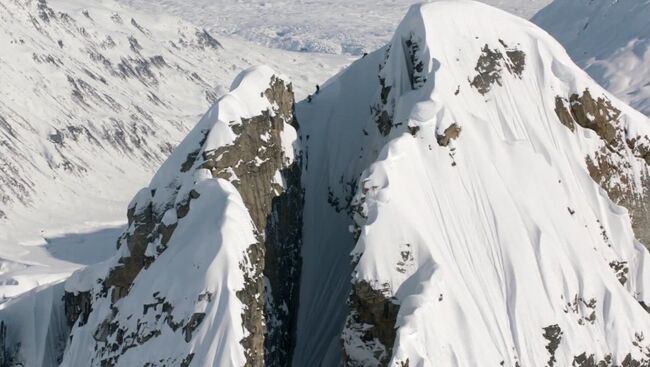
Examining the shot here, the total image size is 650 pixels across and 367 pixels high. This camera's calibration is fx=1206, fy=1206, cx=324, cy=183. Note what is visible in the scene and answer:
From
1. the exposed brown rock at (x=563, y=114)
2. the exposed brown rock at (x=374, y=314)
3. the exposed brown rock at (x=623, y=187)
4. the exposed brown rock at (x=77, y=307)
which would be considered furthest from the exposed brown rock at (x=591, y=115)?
the exposed brown rock at (x=77, y=307)

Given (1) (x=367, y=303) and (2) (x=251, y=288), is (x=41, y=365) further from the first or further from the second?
(1) (x=367, y=303)

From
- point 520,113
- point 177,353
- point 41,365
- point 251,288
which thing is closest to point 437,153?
point 520,113

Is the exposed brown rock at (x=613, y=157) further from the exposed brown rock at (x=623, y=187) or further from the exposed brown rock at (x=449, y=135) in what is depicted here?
the exposed brown rock at (x=449, y=135)

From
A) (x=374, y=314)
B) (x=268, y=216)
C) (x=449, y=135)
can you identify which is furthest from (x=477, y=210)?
(x=374, y=314)

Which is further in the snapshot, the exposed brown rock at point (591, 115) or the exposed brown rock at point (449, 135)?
the exposed brown rock at point (591, 115)

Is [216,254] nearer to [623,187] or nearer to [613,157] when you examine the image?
[623,187]

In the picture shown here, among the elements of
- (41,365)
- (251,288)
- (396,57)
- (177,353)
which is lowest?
(177,353)
